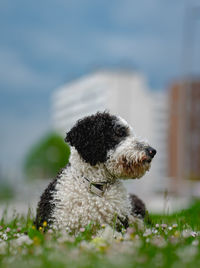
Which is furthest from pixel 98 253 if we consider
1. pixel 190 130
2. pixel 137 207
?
pixel 190 130

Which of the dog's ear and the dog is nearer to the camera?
the dog

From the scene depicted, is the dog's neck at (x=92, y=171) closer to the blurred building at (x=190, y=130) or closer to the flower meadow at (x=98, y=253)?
the flower meadow at (x=98, y=253)

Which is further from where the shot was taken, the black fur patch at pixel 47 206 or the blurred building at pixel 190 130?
the blurred building at pixel 190 130

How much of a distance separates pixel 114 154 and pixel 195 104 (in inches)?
3176

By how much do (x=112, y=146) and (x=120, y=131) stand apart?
0.20 m

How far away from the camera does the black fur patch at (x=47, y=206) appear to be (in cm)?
506

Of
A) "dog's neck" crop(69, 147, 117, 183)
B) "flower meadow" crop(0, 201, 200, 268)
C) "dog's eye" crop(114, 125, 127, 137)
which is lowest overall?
"flower meadow" crop(0, 201, 200, 268)

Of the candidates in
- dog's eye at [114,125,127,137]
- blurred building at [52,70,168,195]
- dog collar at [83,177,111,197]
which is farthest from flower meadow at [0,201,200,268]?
blurred building at [52,70,168,195]

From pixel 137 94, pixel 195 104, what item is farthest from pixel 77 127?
pixel 137 94

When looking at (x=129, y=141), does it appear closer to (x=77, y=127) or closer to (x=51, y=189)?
(x=77, y=127)

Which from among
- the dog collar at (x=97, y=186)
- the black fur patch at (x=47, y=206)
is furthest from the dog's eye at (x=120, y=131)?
the black fur patch at (x=47, y=206)

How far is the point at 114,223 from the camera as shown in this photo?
4.68m

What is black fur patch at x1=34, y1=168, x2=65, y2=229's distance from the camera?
5.06 m

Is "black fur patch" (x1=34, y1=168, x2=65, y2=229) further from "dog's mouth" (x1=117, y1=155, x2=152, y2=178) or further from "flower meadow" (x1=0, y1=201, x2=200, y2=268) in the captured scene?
"flower meadow" (x1=0, y1=201, x2=200, y2=268)
